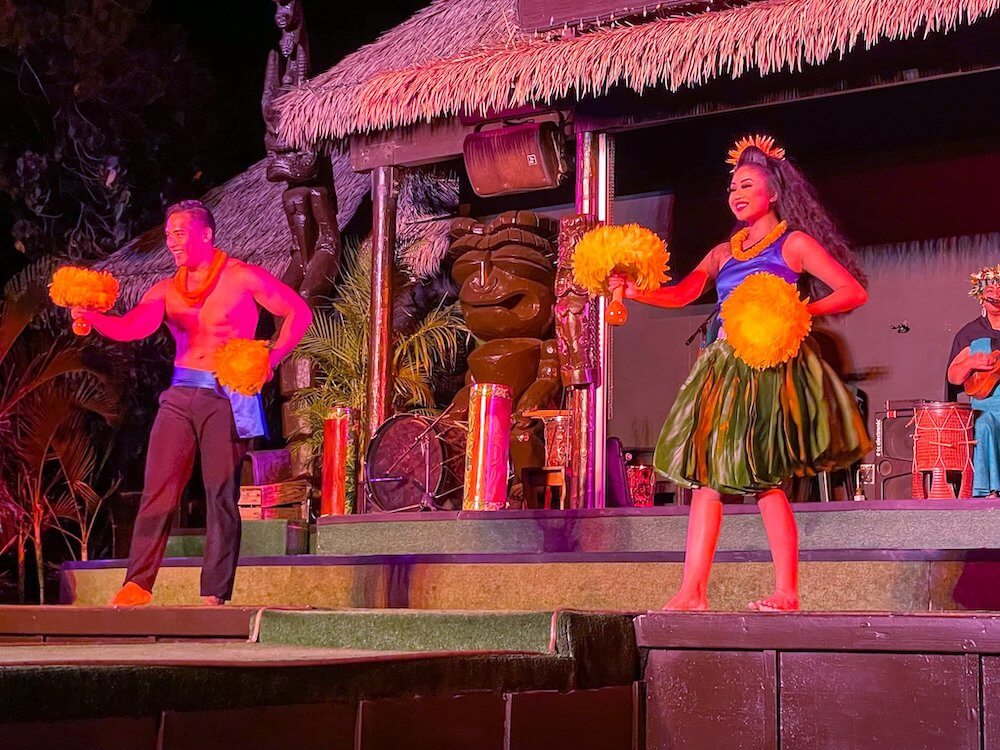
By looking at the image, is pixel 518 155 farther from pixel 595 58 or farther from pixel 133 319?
pixel 133 319

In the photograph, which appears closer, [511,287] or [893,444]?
[893,444]

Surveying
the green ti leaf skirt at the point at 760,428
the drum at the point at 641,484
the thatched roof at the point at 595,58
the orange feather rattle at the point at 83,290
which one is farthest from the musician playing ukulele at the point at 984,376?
the orange feather rattle at the point at 83,290

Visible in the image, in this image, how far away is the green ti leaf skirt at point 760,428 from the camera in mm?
4254

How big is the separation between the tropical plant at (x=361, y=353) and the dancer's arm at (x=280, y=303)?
13.1ft

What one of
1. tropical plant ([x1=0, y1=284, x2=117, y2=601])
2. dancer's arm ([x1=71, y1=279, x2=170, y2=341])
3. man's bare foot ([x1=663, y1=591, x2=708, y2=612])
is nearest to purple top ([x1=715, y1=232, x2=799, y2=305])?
man's bare foot ([x1=663, y1=591, x2=708, y2=612])

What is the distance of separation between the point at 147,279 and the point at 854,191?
5926mm

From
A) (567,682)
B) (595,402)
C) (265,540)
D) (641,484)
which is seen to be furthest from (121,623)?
(641,484)

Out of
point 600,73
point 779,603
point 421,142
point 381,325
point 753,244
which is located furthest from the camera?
point 421,142

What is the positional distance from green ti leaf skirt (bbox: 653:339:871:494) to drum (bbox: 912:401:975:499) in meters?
3.58

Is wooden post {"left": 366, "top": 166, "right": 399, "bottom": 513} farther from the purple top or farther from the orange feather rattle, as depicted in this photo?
the purple top

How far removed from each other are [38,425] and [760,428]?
26.8 feet

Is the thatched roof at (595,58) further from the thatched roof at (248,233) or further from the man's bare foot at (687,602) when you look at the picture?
the man's bare foot at (687,602)

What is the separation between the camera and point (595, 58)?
7.94 m

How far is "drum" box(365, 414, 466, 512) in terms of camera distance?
27.2 ft
